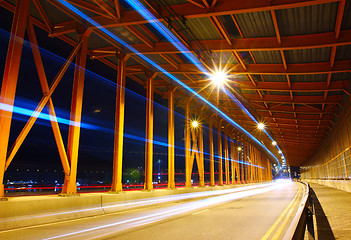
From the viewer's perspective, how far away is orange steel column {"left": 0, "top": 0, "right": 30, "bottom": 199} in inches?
356

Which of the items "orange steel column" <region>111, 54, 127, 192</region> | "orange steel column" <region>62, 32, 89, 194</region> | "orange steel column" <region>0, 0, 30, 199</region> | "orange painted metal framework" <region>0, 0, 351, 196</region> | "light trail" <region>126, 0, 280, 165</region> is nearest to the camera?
"orange steel column" <region>0, 0, 30, 199</region>

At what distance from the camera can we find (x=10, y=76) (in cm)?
939

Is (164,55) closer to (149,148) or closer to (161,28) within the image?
(161,28)

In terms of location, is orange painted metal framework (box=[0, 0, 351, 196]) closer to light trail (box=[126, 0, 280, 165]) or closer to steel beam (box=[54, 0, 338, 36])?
steel beam (box=[54, 0, 338, 36])

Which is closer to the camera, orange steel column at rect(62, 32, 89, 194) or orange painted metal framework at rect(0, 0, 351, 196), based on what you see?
orange painted metal framework at rect(0, 0, 351, 196)

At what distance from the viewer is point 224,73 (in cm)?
1802

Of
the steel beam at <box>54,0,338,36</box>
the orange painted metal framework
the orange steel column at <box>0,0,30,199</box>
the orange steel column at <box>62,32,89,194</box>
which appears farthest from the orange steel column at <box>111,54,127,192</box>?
the orange steel column at <box>0,0,30,199</box>

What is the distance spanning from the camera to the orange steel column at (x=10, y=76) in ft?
29.7

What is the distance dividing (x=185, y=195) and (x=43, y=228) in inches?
515

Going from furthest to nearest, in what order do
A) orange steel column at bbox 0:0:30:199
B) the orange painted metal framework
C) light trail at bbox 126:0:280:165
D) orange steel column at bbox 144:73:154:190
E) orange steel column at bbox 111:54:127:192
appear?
orange steel column at bbox 144:73:154:190
orange steel column at bbox 111:54:127:192
light trail at bbox 126:0:280:165
the orange painted metal framework
orange steel column at bbox 0:0:30:199

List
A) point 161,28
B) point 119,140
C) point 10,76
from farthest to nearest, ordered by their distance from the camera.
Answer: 1. point 119,140
2. point 161,28
3. point 10,76

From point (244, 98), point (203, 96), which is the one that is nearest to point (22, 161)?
point (203, 96)

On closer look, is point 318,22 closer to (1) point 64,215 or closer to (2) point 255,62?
(2) point 255,62

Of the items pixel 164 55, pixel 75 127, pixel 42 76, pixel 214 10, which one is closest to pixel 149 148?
pixel 164 55
